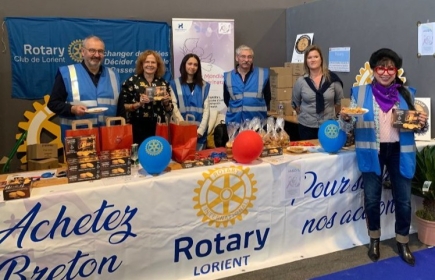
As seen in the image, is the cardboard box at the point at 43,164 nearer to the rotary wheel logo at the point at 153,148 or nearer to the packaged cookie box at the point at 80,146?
the packaged cookie box at the point at 80,146

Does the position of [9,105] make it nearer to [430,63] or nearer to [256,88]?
[256,88]

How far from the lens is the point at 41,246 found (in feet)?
6.65

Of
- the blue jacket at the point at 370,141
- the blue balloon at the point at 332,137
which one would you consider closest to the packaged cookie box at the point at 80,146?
the blue balloon at the point at 332,137

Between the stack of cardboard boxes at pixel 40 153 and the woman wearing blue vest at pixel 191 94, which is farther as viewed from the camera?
the stack of cardboard boxes at pixel 40 153

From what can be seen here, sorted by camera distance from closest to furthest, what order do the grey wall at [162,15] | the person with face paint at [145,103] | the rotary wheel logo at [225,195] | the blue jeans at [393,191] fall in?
the rotary wheel logo at [225,195] < the blue jeans at [393,191] < the person with face paint at [145,103] < the grey wall at [162,15]

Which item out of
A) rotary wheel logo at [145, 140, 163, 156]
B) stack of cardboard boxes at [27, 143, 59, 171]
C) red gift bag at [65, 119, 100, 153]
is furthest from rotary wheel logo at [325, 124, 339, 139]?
stack of cardboard boxes at [27, 143, 59, 171]

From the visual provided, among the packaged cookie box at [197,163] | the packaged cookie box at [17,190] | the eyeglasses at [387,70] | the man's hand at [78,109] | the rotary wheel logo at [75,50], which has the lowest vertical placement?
the packaged cookie box at [17,190]

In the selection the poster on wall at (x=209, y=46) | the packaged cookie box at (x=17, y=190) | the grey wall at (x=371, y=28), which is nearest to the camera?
the packaged cookie box at (x=17, y=190)

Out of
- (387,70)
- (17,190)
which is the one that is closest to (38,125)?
(17,190)

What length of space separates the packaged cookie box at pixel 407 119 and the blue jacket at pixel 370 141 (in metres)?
0.11

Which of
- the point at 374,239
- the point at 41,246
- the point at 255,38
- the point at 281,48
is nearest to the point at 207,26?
the point at 255,38

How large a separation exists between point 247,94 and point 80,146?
1707 millimetres

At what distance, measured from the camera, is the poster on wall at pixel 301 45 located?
522 cm

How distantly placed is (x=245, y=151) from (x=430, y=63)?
7.03 feet
